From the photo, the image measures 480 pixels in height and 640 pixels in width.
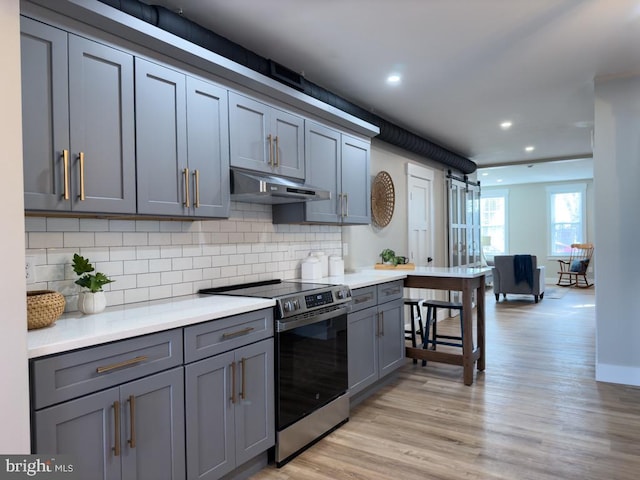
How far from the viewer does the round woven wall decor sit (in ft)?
16.6

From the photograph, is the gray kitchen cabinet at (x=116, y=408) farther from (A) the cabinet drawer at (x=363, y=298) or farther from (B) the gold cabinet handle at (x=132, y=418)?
(A) the cabinet drawer at (x=363, y=298)

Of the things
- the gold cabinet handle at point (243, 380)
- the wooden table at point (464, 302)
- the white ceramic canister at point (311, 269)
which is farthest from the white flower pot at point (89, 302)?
the wooden table at point (464, 302)

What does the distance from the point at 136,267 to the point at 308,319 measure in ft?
3.43

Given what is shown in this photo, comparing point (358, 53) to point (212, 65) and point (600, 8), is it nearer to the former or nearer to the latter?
point (212, 65)

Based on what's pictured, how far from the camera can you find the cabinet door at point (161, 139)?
2201mm

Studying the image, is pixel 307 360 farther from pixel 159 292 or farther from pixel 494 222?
pixel 494 222

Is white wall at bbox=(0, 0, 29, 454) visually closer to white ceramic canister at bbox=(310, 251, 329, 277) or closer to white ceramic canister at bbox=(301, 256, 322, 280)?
white ceramic canister at bbox=(301, 256, 322, 280)

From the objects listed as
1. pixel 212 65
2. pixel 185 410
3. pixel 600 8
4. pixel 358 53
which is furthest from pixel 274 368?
pixel 600 8

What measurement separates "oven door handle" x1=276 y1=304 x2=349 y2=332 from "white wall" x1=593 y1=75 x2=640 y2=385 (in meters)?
2.47

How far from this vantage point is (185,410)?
197 cm

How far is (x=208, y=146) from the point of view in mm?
2570

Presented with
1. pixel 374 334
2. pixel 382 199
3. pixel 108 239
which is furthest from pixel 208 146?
pixel 382 199

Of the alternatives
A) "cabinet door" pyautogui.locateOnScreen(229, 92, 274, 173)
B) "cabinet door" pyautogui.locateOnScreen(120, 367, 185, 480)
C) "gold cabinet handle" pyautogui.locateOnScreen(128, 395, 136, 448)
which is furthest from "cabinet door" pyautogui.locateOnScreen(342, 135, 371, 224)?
"gold cabinet handle" pyautogui.locateOnScreen(128, 395, 136, 448)

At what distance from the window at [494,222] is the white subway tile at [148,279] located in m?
11.3
